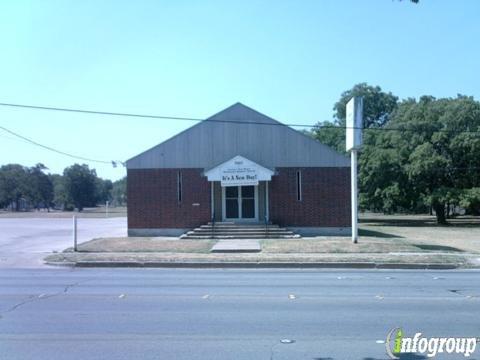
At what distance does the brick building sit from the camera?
27391 millimetres

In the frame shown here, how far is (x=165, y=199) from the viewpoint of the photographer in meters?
27.6

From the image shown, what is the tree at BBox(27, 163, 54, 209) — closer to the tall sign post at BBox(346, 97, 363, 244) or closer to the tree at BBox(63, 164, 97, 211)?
the tree at BBox(63, 164, 97, 211)

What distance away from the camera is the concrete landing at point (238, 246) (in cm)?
1997

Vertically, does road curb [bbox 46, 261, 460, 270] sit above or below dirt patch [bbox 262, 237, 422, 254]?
below

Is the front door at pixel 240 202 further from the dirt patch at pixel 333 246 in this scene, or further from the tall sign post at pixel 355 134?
the tall sign post at pixel 355 134

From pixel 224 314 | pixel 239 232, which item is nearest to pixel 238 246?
pixel 239 232

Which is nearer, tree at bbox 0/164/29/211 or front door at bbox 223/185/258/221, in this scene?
front door at bbox 223/185/258/221

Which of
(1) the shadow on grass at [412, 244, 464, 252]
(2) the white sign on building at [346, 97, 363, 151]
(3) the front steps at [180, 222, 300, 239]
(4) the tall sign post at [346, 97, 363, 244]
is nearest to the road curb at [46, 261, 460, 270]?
(1) the shadow on grass at [412, 244, 464, 252]

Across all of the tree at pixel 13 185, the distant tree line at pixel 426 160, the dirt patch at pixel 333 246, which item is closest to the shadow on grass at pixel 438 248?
the dirt patch at pixel 333 246

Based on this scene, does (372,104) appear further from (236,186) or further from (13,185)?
(13,185)

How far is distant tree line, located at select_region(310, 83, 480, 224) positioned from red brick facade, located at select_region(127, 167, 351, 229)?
38.1 ft

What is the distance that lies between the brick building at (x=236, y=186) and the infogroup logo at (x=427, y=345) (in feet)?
66.6

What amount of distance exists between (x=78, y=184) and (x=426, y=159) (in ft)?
334

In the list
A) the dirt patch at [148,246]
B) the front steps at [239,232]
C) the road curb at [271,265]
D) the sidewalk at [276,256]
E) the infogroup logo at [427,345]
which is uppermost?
the front steps at [239,232]
